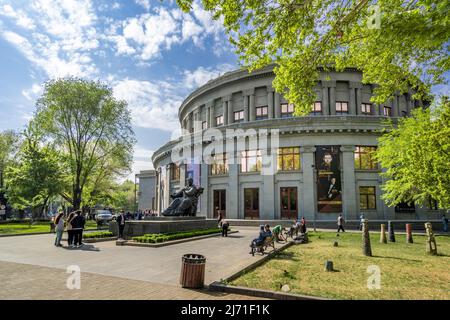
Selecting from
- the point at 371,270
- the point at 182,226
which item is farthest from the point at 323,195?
the point at 371,270

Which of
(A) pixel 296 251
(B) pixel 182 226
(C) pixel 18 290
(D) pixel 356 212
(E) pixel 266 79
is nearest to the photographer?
(C) pixel 18 290

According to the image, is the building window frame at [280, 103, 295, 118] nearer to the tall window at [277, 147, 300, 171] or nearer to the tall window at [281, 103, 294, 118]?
the tall window at [281, 103, 294, 118]

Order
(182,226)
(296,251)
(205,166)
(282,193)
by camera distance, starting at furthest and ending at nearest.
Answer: (205,166) → (282,193) → (182,226) → (296,251)

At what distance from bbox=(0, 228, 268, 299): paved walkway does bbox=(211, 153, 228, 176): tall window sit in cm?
2182

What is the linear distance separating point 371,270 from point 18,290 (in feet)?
35.2

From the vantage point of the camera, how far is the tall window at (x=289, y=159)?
33416 mm

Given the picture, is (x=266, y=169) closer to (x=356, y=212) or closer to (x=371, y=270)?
(x=356, y=212)

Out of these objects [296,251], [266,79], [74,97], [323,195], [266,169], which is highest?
[266,79]

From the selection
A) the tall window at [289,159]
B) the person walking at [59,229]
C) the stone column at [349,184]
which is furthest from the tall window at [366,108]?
the person walking at [59,229]

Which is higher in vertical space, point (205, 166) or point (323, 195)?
point (205, 166)

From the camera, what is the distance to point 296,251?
14.9 meters

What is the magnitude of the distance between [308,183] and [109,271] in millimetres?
25789

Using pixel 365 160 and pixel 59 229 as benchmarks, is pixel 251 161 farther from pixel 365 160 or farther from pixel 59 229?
pixel 59 229

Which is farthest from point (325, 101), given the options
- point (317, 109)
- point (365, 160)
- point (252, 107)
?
point (365, 160)
